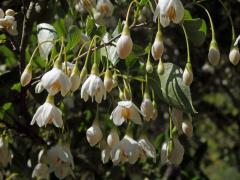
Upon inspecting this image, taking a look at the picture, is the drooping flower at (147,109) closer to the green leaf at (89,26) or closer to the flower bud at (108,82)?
the flower bud at (108,82)

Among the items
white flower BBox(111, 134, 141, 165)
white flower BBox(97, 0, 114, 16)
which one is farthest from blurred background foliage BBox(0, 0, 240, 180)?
white flower BBox(111, 134, 141, 165)

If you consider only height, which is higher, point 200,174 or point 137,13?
point 137,13

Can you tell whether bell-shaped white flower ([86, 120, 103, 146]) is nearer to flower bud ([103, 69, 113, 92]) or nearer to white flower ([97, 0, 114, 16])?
flower bud ([103, 69, 113, 92])

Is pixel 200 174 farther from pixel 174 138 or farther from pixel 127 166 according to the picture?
pixel 174 138

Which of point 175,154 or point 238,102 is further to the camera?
point 238,102

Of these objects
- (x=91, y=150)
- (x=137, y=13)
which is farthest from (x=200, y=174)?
(x=137, y=13)

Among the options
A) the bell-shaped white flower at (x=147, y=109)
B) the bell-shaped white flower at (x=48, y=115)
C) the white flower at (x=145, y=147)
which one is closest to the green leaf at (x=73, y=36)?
the bell-shaped white flower at (x=48, y=115)

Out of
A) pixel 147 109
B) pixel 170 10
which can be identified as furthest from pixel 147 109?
pixel 170 10
